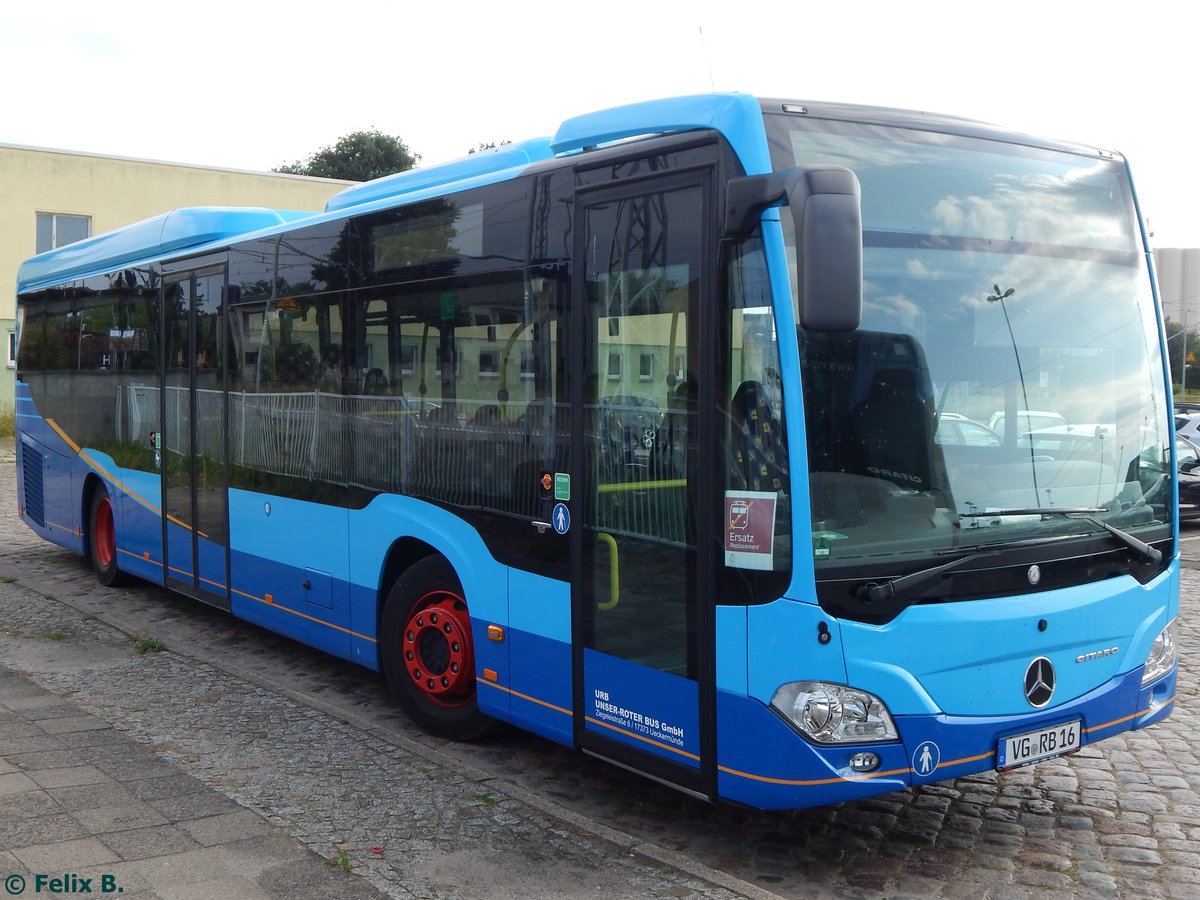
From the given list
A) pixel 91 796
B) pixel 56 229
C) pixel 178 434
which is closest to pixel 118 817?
pixel 91 796

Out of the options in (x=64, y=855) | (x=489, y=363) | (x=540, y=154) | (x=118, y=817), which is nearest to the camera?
(x=64, y=855)

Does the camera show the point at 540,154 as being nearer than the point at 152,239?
Yes

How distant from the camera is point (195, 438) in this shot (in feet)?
30.6

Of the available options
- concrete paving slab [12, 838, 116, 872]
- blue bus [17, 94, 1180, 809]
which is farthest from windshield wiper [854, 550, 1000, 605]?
concrete paving slab [12, 838, 116, 872]

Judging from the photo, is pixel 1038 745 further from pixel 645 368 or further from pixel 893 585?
pixel 645 368

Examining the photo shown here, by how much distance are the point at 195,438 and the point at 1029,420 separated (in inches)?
258

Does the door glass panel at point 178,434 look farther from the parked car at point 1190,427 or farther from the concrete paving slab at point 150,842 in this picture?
the parked car at point 1190,427

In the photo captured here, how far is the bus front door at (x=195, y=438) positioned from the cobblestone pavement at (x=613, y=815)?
149cm

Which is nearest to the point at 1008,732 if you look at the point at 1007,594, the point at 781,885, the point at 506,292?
the point at 1007,594

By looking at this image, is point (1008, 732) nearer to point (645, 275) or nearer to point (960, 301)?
point (960, 301)

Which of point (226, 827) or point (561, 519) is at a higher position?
point (561, 519)

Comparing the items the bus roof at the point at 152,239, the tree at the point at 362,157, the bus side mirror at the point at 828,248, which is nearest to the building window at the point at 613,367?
the bus side mirror at the point at 828,248

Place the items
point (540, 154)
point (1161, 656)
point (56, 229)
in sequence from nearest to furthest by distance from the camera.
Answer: point (1161, 656), point (540, 154), point (56, 229)

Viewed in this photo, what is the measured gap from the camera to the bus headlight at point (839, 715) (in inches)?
176
